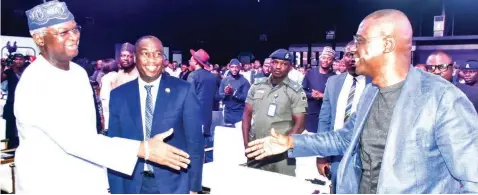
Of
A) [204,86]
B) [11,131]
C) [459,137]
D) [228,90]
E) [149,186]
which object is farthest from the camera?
[228,90]

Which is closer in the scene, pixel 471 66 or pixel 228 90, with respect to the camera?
pixel 471 66

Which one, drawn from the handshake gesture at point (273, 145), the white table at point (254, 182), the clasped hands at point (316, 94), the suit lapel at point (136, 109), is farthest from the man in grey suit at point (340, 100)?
the clasped hands at point (316, 94)

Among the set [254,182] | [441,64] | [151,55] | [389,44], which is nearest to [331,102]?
[254,182]

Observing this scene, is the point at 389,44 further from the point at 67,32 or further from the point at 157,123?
the point at 67,32

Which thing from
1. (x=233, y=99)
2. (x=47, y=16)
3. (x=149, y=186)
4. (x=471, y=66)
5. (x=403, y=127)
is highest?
(x=47, y=16)

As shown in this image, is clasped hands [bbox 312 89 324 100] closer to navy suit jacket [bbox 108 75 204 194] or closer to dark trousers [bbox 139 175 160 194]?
navy suit jacket [bbox 108 75 204 194]

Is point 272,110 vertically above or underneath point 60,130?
underneath

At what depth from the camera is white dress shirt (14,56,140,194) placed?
7.16ft

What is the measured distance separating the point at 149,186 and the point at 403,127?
1.85 meters

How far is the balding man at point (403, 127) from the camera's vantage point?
170cm

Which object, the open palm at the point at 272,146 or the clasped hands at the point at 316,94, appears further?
the clasped hands at the point at 316,94

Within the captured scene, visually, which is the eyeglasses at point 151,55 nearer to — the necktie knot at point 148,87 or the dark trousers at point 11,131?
the necktie knot at point 148,87

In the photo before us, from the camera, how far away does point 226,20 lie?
2072cm

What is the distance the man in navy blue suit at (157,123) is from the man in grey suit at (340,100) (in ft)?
4.79
